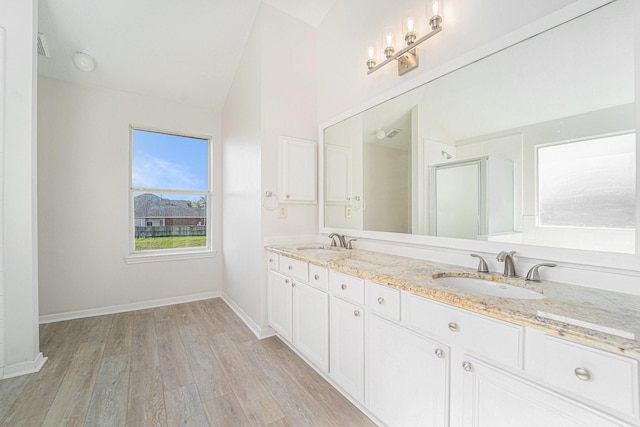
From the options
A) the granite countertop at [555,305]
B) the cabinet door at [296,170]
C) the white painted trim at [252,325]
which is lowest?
the white painted trim at [252,325]

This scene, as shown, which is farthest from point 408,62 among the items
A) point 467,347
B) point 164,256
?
point 164,256

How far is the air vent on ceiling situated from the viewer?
2.38 metres

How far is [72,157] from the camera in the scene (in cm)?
291

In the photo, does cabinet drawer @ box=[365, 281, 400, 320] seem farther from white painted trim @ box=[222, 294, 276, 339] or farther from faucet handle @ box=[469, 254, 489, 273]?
white painted trim @ box=[222, 294, 276, 339]

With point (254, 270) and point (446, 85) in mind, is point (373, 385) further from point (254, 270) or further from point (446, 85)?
point (446, 85)

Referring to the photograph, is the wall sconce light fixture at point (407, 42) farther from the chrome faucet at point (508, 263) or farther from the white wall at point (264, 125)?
the chrome faucet at point (508, 263)

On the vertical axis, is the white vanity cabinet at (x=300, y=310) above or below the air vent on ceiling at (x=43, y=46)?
below

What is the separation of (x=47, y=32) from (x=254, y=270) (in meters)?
2.92

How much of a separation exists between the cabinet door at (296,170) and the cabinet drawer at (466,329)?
1.63 m

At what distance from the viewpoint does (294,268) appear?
2.10 meters

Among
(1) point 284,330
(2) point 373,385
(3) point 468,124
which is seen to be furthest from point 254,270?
(3) point 468,124

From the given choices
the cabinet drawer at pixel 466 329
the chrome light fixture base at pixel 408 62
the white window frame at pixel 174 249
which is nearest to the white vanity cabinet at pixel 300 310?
the cabinet drawer at pixel 466 329

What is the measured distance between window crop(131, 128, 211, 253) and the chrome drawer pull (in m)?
3.77

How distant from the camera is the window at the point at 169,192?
3.32m
